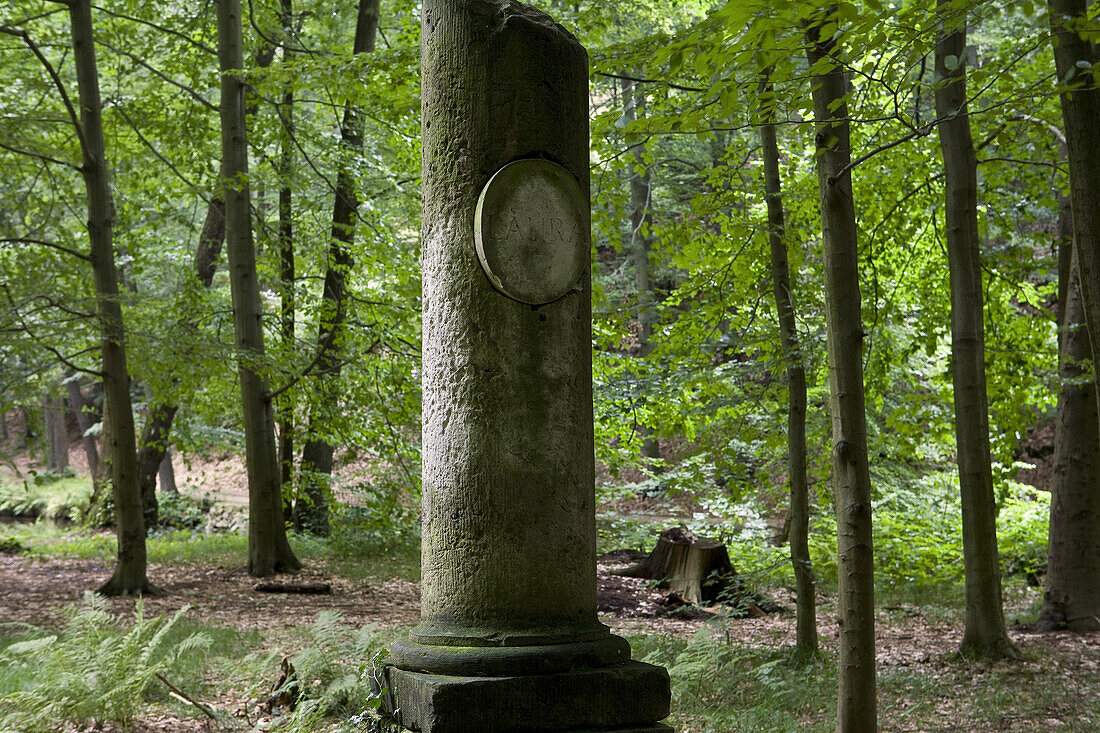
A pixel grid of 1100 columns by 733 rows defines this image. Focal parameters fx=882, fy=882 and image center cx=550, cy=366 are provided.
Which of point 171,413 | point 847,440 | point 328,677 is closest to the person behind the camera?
point 847,440

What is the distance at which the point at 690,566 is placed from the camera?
11.0 m

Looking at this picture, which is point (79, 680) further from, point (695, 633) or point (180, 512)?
point (180, 512)

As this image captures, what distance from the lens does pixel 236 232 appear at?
11586 millimetres

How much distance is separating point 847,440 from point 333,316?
8.66 metres

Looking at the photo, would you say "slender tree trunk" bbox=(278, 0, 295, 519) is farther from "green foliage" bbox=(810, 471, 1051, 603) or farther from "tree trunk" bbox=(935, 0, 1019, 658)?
"tree trunk" bbox=(935, 0, 1019, 658)

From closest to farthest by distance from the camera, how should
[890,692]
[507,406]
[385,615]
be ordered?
[507,406], [890,692], [385,615]

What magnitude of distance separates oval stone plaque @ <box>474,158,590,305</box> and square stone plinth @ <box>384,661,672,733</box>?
1.30 meters

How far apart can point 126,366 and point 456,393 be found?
8193mm

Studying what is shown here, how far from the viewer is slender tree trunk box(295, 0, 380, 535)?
1176 cm

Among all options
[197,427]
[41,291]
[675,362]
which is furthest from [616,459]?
[197,427]

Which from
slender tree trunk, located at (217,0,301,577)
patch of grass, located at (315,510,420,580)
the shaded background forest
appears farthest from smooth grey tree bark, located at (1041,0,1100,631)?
patch of grass, located at (315,510,420,580)

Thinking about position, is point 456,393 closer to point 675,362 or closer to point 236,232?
point 675,362

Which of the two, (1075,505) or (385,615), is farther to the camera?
(385,615)

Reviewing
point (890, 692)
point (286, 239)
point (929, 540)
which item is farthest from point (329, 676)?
point (929, 540)
